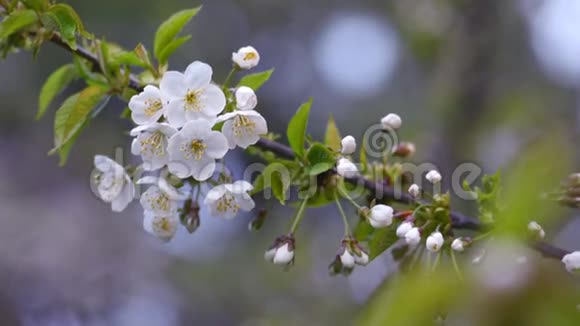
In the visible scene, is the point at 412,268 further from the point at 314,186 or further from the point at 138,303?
the point at 138,303

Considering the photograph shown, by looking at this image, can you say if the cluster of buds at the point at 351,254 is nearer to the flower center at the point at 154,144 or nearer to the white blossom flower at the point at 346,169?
the white blossom flower at the point at 346,169

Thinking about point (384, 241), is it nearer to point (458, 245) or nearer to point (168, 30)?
point (458, 245)

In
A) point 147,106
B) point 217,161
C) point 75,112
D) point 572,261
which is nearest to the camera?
point 572,261

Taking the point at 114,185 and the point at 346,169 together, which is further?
the point at 114,185

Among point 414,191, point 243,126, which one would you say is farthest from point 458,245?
point 243,126

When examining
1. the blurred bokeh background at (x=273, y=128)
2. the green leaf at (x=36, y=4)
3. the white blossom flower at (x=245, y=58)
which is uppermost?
the green leaf at (x=36, y=4)

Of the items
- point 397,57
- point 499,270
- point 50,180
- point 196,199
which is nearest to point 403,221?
point 196,199

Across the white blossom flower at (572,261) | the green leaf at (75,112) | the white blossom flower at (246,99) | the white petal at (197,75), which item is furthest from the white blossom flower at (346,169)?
the green leaf at (75,112)
